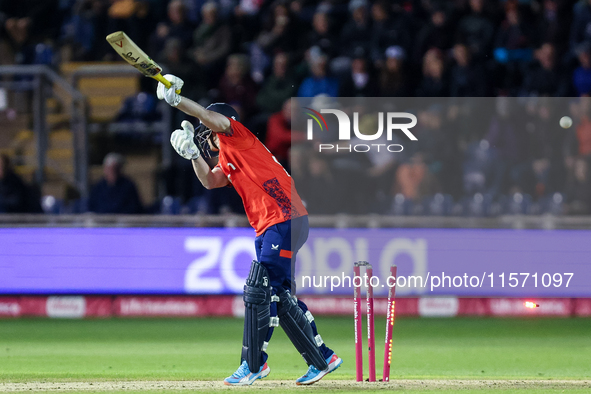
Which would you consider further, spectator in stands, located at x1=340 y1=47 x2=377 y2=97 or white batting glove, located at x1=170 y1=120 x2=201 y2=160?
spectator in stands, located at x1=340 y1=47 x2=377 y2=97

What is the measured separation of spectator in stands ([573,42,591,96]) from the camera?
11.6 m

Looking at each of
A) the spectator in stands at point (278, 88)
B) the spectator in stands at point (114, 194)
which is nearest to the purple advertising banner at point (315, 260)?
the spectator in stands at point (114, 194)

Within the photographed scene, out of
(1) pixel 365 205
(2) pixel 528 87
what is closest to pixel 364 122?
(1) pixel 365 205

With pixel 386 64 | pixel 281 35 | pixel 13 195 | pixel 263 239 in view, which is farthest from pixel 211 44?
pixel 263 239

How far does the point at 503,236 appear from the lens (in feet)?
33.6

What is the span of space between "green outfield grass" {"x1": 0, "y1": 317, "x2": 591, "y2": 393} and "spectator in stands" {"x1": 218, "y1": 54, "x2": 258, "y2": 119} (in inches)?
132

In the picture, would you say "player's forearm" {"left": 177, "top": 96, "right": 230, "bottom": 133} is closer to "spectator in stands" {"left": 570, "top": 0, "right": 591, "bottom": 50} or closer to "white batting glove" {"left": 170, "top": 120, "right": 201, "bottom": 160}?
"white batting glove" {"left": 170, "top": 120, "right": 201, "bottom": 160}

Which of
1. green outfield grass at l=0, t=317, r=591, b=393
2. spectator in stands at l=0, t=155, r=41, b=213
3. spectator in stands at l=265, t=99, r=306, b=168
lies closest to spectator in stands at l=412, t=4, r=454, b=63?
spectator in stands at l=265, t=99, r=306, b=168

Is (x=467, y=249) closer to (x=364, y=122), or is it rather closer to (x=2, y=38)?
(x=364, y=122)

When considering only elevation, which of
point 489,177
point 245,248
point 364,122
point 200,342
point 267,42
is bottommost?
point 200,342

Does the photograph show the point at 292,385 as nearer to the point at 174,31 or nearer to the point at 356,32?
the point at 356,32

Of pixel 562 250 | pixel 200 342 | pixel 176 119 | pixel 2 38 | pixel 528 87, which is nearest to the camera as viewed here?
pixel 200 342

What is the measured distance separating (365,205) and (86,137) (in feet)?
14.7

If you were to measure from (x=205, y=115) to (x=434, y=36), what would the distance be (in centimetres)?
733
